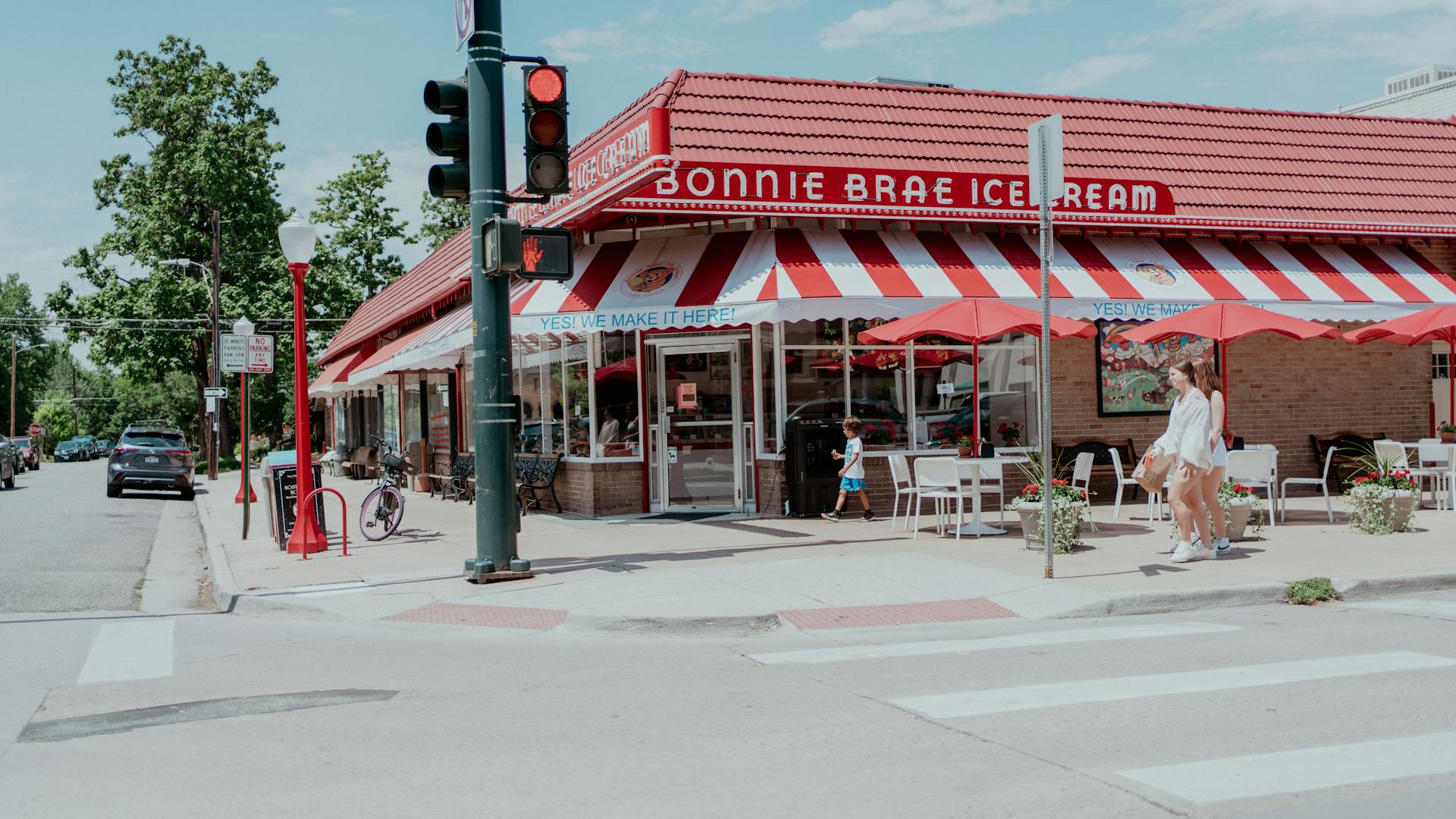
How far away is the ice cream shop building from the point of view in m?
15.0

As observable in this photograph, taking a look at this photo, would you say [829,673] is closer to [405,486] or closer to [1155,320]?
[1155,320]

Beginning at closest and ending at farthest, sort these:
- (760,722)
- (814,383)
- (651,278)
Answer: (760,722) < (651,278) < (814,383)

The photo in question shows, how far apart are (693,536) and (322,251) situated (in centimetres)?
3766

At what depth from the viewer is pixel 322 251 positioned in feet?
154

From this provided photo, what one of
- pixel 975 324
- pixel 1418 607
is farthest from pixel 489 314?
pixel 1418 607

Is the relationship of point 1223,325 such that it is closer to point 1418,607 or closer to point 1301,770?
point 1418,607

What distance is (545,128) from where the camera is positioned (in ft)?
31.7

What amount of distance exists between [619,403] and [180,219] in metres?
33.8

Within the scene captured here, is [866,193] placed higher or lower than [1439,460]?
higher

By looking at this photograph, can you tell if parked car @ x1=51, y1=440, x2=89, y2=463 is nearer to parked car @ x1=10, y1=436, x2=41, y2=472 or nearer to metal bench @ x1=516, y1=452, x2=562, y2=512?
parked car @ x1=10, y1=436, x2=41, y2=472

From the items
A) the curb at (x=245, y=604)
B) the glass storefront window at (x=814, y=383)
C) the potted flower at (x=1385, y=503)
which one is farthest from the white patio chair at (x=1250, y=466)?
the curb at (x=245, y=604)

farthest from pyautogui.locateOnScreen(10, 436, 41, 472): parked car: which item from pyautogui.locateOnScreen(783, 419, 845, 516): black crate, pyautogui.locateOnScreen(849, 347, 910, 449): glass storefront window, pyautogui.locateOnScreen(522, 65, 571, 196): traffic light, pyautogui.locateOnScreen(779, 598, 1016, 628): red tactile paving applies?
pyautogui.locateOnScreen(779, 598, 1016, 628): red tactile paving

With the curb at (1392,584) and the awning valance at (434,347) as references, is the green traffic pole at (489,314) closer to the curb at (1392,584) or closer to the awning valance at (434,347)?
the awning valance at (434,347)

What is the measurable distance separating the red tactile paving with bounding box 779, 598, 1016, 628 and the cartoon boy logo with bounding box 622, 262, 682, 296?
7073mm
